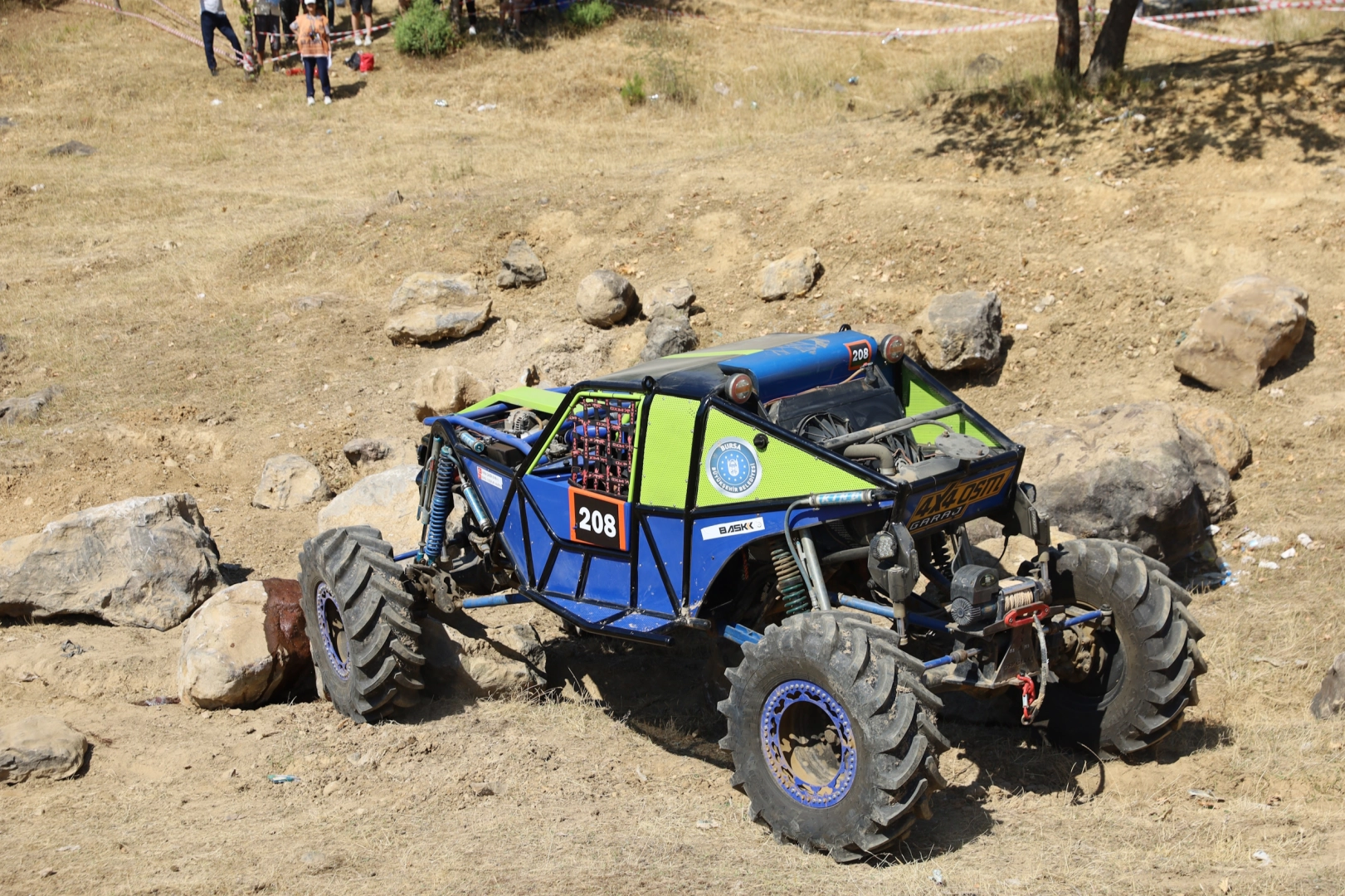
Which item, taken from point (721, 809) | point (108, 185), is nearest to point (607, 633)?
point (721, 809)

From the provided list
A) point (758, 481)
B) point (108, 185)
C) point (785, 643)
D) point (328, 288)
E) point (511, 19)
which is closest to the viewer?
point (785, 643)

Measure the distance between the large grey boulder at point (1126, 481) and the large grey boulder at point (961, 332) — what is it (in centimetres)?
285

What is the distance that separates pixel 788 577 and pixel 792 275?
28.2 ft

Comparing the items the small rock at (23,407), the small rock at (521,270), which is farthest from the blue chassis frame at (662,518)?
the small rock at (23,407)

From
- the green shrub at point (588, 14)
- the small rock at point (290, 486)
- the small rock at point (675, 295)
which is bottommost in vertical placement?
the small rock at point (290, 486)

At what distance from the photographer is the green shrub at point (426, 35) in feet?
79.3

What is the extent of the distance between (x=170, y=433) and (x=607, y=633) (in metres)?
8.70

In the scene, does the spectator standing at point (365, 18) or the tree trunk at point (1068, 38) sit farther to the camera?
the spectator standing at point (365, 18)

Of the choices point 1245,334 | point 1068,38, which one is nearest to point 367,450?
point 1245,334

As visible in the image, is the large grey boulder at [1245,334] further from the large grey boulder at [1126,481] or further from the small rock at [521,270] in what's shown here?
the small rock at [521,270]

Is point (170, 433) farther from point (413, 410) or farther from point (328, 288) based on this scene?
point (328, 288)

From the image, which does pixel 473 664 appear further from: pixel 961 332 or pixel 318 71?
pixel 318 71

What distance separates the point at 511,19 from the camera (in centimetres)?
2498

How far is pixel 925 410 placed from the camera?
21.9 feet
